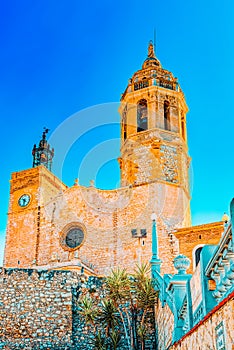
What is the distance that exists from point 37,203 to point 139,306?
17.5 m

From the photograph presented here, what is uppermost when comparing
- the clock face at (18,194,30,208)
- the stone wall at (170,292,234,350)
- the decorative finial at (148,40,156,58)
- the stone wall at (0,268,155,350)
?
the decorative finial at (148,40,156,58)

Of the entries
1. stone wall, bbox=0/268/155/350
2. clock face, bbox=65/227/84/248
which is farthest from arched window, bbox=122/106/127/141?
stone wall, bbox=0/268/155/350

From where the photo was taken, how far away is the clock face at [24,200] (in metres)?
31.3

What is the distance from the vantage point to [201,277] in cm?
573

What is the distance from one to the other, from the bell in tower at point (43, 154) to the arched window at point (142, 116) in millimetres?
7476

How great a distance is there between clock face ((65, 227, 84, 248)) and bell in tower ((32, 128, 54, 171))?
6806 millimetres

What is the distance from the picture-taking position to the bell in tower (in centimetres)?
3447

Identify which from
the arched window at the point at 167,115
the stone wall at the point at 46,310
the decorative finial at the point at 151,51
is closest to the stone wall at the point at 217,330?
the stone wall at the point at 46,310

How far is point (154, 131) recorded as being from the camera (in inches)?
1195

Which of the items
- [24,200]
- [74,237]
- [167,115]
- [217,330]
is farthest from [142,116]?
[217,330]

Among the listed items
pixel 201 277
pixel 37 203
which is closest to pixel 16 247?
pixel 37 203

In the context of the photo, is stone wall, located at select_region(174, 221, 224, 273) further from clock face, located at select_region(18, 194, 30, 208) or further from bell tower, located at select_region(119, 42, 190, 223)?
clock face, located at select_region(18, 194, 30, 208)

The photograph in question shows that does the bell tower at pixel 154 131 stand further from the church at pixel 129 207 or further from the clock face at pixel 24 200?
the clock face at pixel 24 200

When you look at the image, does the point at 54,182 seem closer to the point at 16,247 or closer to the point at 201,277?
the point at 16,247
